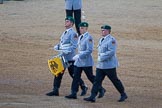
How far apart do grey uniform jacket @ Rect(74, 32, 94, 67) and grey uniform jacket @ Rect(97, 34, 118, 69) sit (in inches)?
12.1

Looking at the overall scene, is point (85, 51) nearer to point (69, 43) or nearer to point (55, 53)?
point (69, 43)

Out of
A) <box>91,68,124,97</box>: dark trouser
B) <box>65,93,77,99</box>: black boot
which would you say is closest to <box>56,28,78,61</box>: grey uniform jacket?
<box>65,93,77,99</box>: black boot

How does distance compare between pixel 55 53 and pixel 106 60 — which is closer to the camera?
pixel 106 60

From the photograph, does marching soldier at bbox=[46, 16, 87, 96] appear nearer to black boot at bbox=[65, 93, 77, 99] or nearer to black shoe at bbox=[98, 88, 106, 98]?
black boot at bbox=[65, 93, 77, 99]

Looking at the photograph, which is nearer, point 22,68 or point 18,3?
point 22,68

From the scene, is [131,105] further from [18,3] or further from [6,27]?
[18,3]

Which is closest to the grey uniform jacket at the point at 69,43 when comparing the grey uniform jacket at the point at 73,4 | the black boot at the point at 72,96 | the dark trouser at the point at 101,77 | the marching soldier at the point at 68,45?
the marching soldier at the point at 68,45

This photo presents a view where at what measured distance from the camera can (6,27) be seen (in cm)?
2833

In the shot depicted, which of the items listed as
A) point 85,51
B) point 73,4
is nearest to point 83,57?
point 85,51

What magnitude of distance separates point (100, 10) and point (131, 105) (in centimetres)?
2104

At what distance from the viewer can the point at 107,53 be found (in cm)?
1453

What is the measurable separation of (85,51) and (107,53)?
58 cm

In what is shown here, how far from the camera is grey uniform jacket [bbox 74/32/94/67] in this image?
14867 millimetres

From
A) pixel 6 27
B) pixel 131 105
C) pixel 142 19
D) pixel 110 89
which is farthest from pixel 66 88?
pixel 142 19
